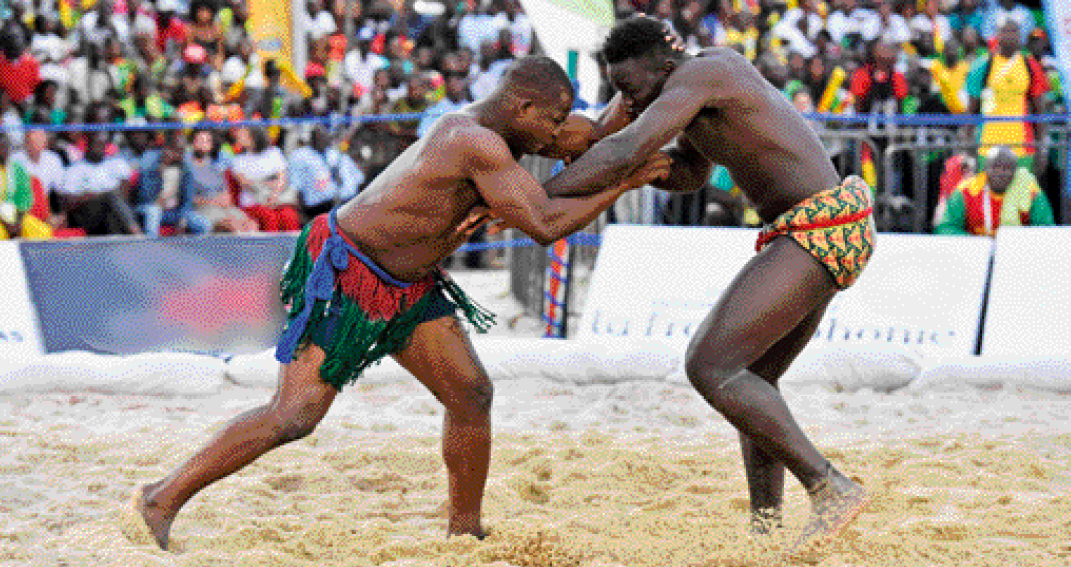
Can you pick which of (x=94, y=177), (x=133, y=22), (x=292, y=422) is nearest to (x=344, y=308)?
(x=292, y=422)

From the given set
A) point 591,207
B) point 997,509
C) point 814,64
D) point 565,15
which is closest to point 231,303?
point 565,15

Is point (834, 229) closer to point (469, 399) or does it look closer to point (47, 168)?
point (469, 399)

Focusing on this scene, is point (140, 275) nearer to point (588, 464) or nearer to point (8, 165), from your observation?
point (8, 165)

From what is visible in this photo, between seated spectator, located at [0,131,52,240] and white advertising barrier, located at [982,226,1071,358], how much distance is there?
6002mm

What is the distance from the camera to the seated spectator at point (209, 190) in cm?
814

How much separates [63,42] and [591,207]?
763 cm

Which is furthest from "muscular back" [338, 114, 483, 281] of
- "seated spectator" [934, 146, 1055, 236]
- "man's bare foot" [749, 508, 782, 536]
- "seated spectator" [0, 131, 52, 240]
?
"seated spectator" [0, 131, 52, 240]

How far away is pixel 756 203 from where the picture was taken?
3336 mm

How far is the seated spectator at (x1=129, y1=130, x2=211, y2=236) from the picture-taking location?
8.45 m

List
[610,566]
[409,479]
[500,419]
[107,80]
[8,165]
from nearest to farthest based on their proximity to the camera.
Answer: [610,566]
[409,479]
[500,419]
[8,165]
[107,80]

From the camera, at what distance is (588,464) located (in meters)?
4.48

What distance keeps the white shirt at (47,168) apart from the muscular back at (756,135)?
6464 mm

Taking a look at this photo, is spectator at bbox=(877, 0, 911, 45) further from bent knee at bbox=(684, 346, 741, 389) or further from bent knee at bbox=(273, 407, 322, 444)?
bent knee at bbox=(273, 407, 322, 444)

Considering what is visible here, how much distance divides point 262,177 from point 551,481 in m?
5.01
